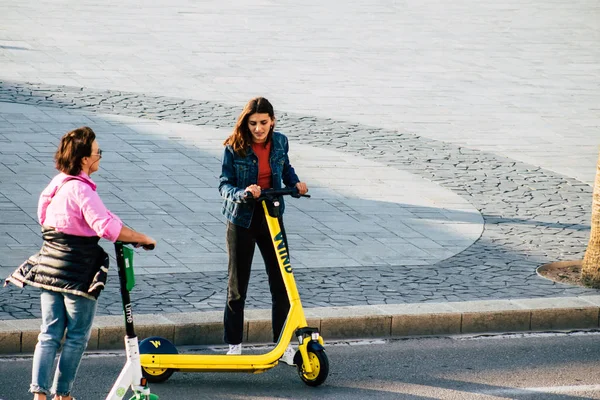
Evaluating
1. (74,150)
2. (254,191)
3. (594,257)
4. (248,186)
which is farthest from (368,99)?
(74,150)

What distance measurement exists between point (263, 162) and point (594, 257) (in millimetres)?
3452

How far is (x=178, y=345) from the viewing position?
7.43m

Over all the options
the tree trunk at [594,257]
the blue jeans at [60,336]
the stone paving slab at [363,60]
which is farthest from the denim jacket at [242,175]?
the stone paving slab at [363,60]

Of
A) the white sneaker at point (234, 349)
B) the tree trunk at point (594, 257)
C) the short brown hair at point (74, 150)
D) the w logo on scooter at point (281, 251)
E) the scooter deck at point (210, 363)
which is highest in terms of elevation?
the short brown hair at point (74, 150)

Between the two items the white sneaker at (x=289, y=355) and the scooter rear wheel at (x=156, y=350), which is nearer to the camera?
the scooter rear wheel at (x=156, y=350)

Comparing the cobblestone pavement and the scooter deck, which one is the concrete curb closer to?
the cobblestone pavement

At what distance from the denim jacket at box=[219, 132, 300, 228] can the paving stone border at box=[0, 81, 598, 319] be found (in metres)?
1.27

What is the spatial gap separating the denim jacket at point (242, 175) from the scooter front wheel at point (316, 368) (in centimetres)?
89

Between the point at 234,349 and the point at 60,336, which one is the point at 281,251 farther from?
→ the point at 60,336

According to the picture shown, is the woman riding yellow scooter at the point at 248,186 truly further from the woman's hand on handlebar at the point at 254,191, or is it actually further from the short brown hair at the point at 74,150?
the short brown hair at the point at 74,150

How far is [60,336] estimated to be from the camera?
575cm

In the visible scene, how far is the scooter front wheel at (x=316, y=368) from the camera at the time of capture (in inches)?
258

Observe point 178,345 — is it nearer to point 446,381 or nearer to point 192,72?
point 446,381

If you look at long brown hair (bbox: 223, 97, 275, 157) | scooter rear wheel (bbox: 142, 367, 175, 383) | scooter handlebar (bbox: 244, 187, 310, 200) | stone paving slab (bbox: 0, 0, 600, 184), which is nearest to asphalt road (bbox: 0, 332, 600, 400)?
scooter rear wheel (bbox: 142, 367, 175, 383)
